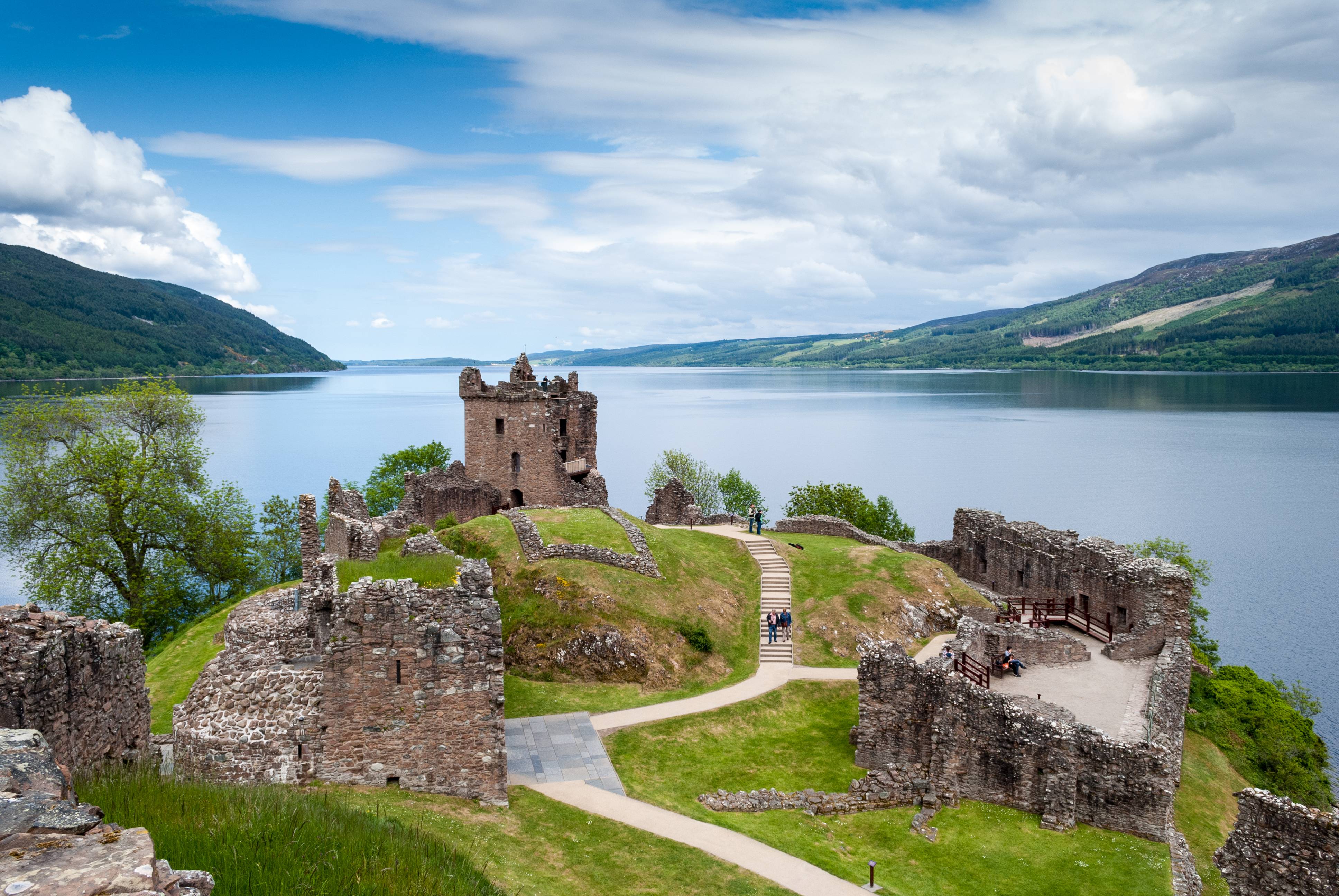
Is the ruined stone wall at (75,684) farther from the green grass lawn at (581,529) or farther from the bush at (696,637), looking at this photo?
the green grass lawn at (581,529)

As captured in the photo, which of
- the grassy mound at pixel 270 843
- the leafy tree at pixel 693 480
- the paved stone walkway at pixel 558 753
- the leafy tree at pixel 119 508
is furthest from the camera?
the leafy tree at pixel 693 480

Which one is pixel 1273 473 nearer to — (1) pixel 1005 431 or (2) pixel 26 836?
(1) pixel 1005 431

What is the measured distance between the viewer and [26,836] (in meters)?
5.80

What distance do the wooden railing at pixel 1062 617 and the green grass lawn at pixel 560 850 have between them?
21489 millimetres

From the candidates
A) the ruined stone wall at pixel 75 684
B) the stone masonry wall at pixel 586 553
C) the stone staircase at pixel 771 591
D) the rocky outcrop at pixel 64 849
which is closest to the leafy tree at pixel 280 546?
the stone masonry wall at pixel 586 553

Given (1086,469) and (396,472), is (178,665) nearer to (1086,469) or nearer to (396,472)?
(396,472)

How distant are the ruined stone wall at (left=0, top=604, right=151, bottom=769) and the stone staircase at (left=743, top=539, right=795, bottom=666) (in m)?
24.5

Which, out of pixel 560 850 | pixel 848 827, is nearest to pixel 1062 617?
pixel 848 827

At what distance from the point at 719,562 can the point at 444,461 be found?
45.3 m

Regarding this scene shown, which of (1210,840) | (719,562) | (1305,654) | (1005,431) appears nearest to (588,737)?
(719,562)

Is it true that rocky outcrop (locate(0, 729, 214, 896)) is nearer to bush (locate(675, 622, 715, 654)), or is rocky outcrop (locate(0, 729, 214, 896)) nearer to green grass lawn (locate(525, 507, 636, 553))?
bush (locate(675, 622, 715, 654))

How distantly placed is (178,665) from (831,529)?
1326 inches

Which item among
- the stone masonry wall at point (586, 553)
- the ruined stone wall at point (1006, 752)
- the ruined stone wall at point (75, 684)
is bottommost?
the ruined stone wall at point (1006, 752)

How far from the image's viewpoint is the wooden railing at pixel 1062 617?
34.2 meters
